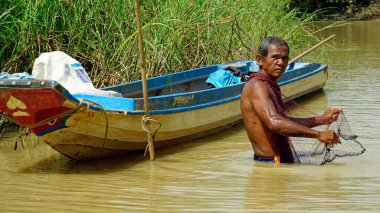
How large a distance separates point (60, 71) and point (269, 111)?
7.30 ft

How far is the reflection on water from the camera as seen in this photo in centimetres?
531

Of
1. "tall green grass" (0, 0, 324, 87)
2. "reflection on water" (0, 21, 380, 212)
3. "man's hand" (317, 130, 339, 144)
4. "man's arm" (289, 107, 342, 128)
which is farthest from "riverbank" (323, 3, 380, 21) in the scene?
"man's hand" (317, 130, 339, 144)

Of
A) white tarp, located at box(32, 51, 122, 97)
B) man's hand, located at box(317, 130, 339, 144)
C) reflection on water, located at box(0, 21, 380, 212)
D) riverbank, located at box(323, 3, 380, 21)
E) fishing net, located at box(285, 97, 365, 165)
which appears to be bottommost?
reflection on water, located at box(0, 21, 380, 212)

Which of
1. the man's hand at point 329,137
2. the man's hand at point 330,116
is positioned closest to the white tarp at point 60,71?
the man's hand at point 330,116

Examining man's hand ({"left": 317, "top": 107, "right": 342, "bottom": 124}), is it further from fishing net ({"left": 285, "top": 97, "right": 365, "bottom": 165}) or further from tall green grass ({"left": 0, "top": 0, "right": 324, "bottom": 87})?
tall green grass ({"left": 0, "top": 0, "right": 324, "bottom": 87})

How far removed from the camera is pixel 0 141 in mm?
7922

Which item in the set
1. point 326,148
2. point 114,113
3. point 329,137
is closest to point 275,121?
point 329,137

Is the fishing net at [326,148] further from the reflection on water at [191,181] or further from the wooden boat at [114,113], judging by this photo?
the wooden boat at [114,113]

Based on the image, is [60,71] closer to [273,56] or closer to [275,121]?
[273,56]

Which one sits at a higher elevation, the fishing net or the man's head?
the man's head

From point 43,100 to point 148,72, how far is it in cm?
301

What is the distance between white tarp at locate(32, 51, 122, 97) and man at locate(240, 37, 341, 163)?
155 cm

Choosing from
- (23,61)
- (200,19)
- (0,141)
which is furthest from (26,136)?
(200,19)

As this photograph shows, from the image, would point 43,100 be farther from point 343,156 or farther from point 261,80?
point 343,156
